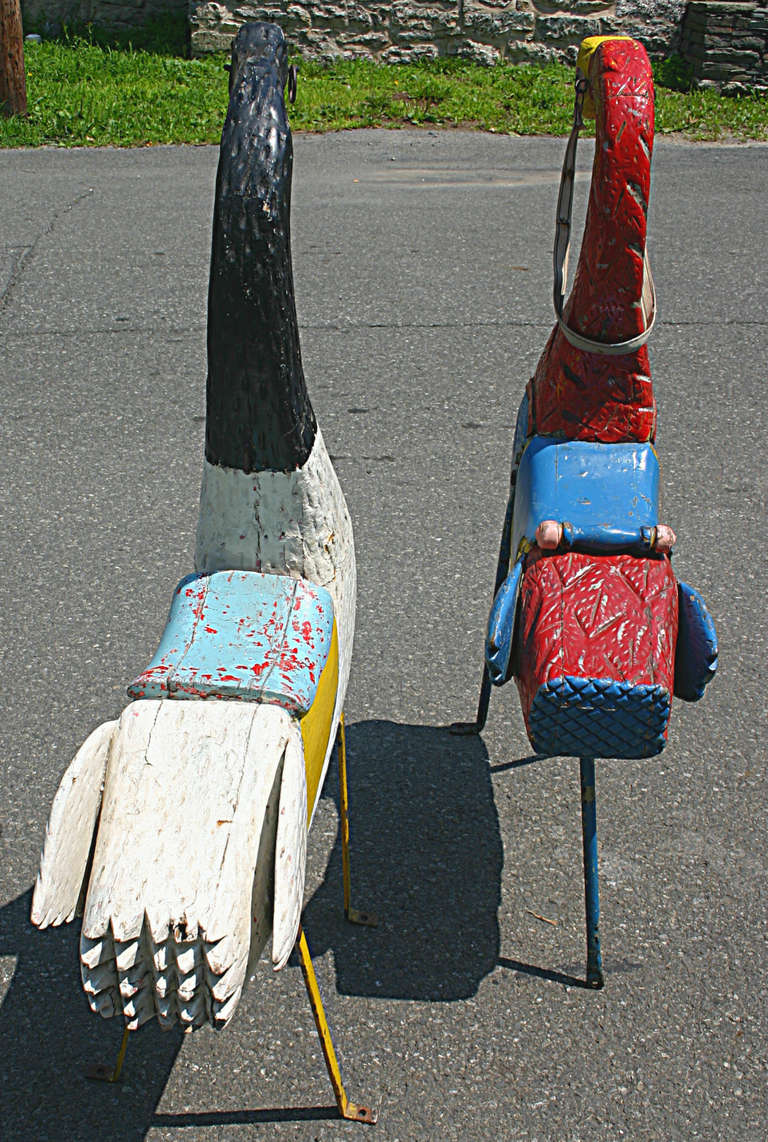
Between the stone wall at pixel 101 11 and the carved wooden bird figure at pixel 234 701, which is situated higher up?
the stone wall at pixel 101 11

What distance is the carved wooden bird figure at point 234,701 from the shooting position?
150cm

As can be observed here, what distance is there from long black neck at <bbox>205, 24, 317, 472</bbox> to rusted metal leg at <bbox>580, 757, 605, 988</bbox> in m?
0.82

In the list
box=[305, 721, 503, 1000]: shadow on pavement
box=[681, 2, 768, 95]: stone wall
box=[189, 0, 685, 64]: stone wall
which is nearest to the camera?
box=[305, 721, 503, 1000]: shadow on pavement

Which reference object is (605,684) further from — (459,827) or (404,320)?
(404,320)

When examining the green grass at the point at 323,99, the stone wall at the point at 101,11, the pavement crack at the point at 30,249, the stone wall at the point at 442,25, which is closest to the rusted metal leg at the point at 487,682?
the pavement crack at the point at 30,249

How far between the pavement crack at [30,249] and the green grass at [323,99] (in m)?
1.39

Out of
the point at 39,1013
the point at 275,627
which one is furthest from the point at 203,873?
the point at 39,1013

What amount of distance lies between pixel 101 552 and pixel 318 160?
504 centimetres

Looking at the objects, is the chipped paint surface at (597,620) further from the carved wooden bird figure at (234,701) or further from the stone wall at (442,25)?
the stone wall at (442,25)

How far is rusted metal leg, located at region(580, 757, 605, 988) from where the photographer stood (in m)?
2.07

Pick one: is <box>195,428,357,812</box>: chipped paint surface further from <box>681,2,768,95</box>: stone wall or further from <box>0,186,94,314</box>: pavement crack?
<box>681,2,768,95</box>: stone wall

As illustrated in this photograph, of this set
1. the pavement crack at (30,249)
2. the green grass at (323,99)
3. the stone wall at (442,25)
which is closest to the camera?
the pavement crack at (30,249)

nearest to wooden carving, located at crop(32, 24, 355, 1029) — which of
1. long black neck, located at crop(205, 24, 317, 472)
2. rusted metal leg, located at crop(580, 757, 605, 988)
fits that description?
long black neck, located at crop(205, 24, 317, 472)

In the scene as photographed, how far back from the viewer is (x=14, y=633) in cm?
325
